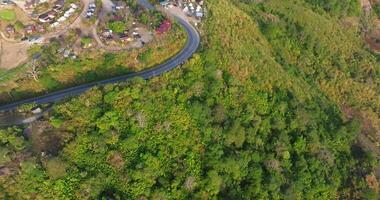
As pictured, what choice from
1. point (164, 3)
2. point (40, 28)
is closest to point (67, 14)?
point (40, 28)

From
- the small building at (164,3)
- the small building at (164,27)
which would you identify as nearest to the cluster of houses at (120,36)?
the small building at (164,27)

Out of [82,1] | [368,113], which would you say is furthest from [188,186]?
[368,113]

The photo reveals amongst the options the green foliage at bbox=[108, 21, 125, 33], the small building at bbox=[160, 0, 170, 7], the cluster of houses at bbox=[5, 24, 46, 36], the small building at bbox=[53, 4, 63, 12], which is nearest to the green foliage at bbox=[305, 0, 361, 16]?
the small building at bbox=[160, 0, 170, 7]

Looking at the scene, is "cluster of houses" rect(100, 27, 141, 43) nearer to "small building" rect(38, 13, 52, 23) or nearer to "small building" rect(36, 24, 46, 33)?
"small building" rect(36, 24, 46, 33)

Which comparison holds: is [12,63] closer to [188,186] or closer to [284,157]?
[188,186]

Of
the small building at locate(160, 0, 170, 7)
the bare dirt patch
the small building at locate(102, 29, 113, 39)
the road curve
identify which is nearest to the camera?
the road curve

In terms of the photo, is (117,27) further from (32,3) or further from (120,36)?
(32,3)

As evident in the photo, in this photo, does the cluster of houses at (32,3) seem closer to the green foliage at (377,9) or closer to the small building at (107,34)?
the small building at (107,34)

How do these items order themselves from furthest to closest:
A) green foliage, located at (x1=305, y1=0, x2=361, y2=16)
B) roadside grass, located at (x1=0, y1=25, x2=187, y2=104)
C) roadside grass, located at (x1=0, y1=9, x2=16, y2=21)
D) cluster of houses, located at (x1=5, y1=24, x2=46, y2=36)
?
green foliage, located at (x1=305, y1=0, x2=361, y2=16)
roadside grass, located at (x1=0, y1=9, x2=16, y2=21)
cluster of houses, located at (x1=5, y1=24, x2=46, y2=36)
roadside grass, located at (x1=0, y1=25, x2=187, y2=104)
